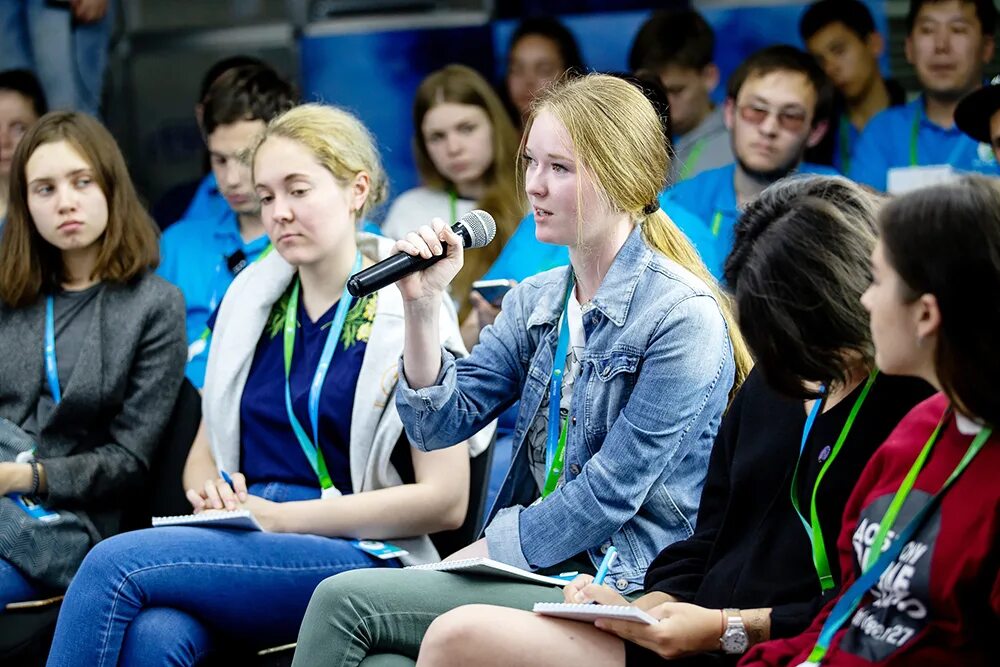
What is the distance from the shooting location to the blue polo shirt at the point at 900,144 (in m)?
4.37

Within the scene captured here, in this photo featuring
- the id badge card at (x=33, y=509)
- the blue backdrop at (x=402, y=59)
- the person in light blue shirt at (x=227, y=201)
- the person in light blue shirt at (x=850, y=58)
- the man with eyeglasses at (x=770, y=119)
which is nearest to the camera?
the id badge card at (x=33, y=509)

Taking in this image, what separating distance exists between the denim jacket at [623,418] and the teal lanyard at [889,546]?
56cm

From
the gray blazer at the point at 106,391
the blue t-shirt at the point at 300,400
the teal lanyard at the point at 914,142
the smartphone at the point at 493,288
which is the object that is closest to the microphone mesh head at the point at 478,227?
the blue t-shirt at the point at 300,400

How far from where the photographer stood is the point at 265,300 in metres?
2.85

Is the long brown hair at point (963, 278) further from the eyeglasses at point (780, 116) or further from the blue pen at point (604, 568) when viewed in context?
the eyeglasses at point (780, 116)

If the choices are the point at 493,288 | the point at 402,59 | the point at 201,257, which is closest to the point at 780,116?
the point at 493,288

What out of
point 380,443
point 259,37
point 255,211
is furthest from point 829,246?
point 259,37

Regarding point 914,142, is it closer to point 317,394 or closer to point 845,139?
point 845,139

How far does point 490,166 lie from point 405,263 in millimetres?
2082

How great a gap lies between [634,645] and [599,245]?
753 millimetres

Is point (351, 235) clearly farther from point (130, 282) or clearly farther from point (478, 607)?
point (478, 607)

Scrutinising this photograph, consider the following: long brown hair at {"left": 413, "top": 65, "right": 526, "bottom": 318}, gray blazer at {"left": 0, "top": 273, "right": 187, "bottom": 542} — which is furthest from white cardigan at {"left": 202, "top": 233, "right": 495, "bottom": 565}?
long brown hair at {"left": 413, "top": 65, "right": 526, "bottom": 318}

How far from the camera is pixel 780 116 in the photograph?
3977mm

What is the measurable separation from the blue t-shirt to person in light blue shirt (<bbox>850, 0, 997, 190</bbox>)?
2.25 meters
